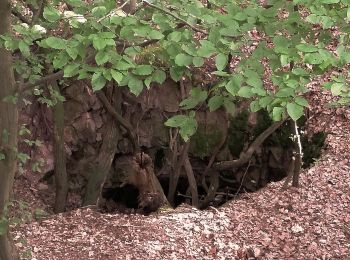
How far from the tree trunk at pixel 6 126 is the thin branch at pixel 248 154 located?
11.3 ft

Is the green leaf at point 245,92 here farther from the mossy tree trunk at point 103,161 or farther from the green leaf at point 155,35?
the mossy tree trunk at point 103,161

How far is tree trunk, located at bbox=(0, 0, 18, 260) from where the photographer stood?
3141 millimetres

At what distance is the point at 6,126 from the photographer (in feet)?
11.1

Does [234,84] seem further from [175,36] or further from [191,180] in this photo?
[191,180]

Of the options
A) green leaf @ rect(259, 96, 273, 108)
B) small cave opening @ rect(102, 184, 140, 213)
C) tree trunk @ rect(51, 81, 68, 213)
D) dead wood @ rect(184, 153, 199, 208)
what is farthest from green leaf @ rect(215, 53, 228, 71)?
small cave opening @ rect(102, 184, 140, 213)

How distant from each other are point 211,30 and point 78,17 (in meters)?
0.63

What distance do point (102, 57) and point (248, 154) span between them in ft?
14.8

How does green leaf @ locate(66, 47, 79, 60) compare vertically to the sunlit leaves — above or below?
above

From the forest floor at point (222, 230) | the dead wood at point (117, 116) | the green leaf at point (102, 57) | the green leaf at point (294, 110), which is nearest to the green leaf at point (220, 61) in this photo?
the green leaf at point (294, 110)

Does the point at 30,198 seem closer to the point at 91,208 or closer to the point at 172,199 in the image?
the point at 91,208

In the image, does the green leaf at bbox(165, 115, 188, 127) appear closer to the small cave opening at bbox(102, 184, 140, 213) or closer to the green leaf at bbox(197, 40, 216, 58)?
the green leaf at bbox(197, 40, 216, 58)

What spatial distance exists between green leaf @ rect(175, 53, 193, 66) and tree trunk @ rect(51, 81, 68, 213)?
351 cm

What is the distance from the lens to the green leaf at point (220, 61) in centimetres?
230

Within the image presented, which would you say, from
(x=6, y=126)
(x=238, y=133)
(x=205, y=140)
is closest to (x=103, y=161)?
(x=205, y=140)
